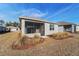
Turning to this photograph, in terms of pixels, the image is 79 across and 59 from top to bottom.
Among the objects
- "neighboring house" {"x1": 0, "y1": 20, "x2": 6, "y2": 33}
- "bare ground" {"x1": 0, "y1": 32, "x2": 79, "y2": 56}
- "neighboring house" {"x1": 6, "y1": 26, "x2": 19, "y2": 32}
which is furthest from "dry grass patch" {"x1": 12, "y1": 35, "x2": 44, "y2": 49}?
"neighboring house" {"x1": 0, "y1": 20, "x2": 6, "y2": 33}

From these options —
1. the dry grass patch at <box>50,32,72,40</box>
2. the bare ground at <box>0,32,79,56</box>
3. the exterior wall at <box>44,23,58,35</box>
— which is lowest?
the bare ground at <box>0,32,79,56</box>

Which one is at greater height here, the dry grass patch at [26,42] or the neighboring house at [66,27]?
the neighboring house at [66,27]

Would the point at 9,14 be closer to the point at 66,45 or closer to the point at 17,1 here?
the point at 17,1

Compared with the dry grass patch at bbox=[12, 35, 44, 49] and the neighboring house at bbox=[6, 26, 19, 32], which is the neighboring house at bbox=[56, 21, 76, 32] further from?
the neighboring house at bbox=[6, 26, 19, 32]

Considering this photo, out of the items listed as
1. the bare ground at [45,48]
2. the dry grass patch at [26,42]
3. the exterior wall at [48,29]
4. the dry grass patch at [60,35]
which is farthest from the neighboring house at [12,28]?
the dry grass patch at [60,35]

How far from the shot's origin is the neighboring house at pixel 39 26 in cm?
511

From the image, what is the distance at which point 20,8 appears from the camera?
5.09 meters

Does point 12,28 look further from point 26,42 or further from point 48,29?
point 48,29

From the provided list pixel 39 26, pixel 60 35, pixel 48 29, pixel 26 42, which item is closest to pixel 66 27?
pixel 60 35

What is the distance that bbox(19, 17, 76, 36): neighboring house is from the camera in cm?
511

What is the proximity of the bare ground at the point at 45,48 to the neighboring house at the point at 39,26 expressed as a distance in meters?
0.16

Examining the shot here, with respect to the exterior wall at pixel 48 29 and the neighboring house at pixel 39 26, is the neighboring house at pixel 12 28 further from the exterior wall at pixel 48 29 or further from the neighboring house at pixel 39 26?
the exterior wall at pixel 48 29

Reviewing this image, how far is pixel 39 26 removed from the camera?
16.9 ft

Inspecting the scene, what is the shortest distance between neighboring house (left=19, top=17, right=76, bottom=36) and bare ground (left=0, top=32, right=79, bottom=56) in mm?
161
